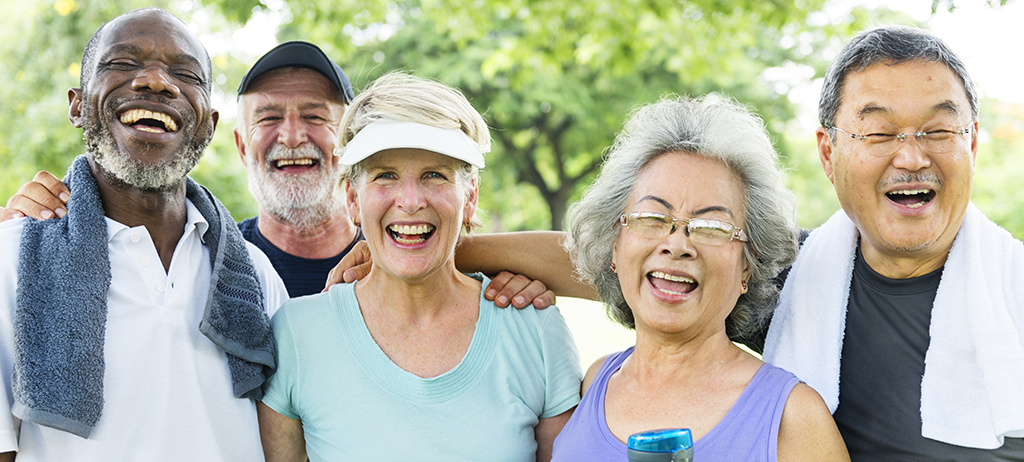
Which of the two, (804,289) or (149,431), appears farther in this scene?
(804,289)

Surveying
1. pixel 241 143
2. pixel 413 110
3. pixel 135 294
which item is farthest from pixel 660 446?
pixel 241 143

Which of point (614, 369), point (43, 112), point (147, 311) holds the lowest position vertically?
point (614, 369)

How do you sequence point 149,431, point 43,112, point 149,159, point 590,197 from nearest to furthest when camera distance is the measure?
point 149,431
point 149,159
point 590,197
point 43,112

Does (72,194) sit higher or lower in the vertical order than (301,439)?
higher

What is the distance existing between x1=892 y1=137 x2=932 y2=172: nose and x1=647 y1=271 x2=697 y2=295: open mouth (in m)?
0.69

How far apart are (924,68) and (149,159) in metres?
2.35

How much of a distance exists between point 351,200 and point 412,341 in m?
0.53

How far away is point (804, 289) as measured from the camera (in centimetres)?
252

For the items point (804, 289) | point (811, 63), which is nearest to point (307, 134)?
point (804, 289)

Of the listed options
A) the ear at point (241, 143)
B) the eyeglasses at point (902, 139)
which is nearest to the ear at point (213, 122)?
the ear at point (241, 143)

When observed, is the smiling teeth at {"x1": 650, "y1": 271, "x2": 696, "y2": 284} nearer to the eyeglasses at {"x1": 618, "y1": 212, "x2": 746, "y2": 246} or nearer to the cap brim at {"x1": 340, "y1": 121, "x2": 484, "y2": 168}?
the eyeglasses at {"x1": 618, "y1": 212, "x2": 746, "y2": 246}

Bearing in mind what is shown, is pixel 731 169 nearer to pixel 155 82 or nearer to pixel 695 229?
pixel 695 229

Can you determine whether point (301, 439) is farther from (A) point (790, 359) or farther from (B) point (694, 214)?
(A) point (790, 359)

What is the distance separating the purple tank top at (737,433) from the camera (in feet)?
6.43
